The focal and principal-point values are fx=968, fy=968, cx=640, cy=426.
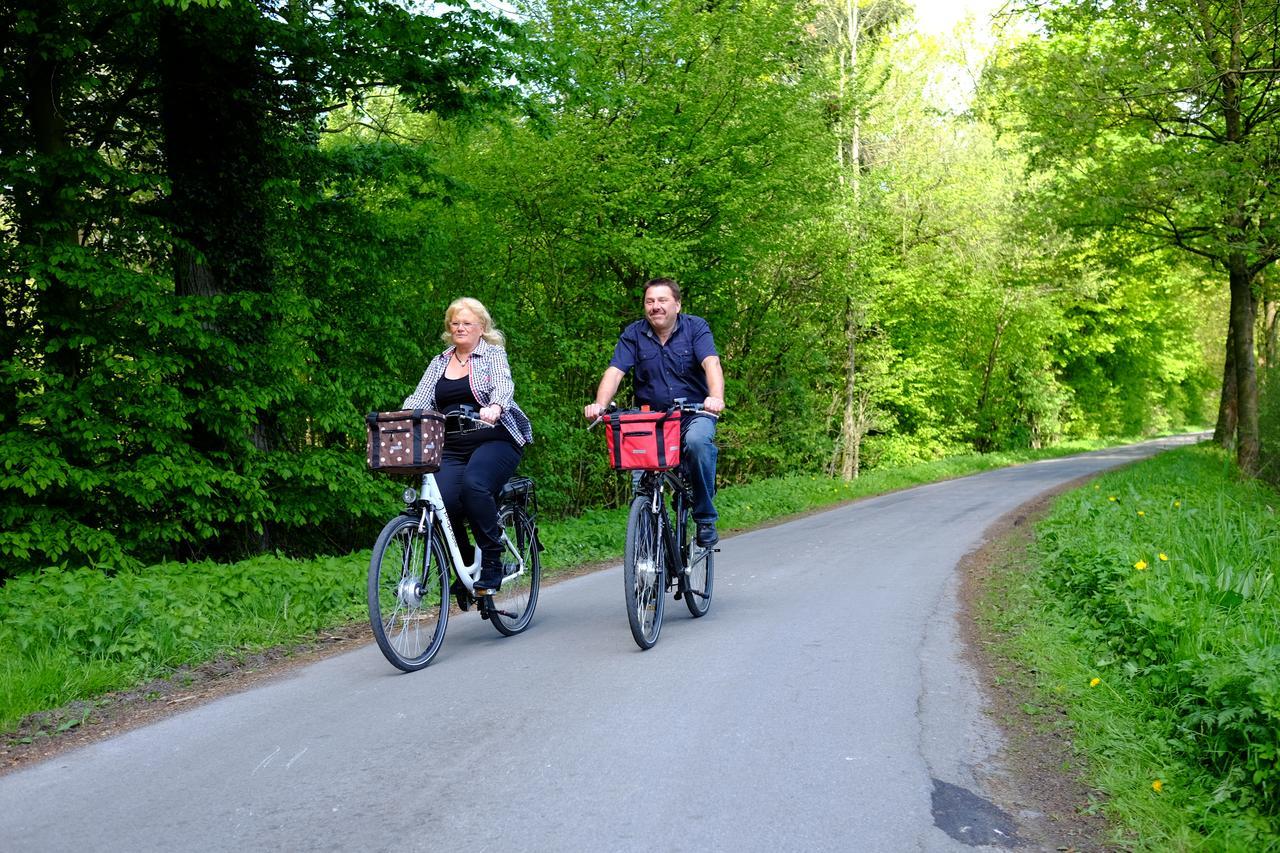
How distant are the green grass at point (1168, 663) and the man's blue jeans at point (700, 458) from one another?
2119 mm

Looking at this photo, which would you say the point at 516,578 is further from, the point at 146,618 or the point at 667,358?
the point at 146,618

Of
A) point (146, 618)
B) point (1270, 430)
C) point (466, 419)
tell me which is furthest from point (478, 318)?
point (1270, 430)

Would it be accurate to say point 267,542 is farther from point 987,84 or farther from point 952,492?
point 987,84

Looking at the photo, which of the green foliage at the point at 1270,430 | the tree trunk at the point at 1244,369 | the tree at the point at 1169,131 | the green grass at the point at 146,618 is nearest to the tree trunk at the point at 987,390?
the tree at the point at 1169,131

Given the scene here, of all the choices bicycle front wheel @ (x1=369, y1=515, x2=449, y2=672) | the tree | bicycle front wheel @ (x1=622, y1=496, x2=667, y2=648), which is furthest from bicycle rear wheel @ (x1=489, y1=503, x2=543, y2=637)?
the tree

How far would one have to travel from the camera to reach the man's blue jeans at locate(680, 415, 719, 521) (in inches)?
248

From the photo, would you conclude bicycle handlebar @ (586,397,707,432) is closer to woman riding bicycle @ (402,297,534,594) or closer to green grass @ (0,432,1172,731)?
woman riding bicycle @ (402,297,534,594)

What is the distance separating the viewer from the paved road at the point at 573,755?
330cm

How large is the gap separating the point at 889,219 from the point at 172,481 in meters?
19.2

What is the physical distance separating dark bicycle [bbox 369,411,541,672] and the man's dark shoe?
120 centimetres

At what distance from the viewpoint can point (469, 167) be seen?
42.9 ft

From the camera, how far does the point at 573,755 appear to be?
4.00 m

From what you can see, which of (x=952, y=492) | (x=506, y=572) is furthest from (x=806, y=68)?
(x=506, y=572)

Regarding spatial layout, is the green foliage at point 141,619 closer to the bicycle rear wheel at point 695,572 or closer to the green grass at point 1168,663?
the bicycle rear wheel at point 695,572
